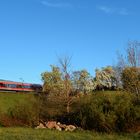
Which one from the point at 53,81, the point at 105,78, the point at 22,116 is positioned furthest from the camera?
the point at 105,78

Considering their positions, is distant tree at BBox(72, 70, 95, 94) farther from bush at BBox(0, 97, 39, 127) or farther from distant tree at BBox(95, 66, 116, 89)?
distant tree at BBox(95, 66, 116, 89)

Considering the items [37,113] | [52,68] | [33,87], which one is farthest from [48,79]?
[37,113]

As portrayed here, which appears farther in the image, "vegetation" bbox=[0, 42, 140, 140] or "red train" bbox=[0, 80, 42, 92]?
"red train" bbox=[0, 80, 42, 92]

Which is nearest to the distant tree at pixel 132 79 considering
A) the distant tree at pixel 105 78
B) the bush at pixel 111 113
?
the bush at pixel 111 113

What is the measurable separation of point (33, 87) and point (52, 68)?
49.7 feet

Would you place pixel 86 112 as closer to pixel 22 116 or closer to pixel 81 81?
pixel 22 116

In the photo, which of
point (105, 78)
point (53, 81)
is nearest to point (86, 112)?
point (53, 81)

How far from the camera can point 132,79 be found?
4172 cm

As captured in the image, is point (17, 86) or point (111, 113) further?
point (17, 86)

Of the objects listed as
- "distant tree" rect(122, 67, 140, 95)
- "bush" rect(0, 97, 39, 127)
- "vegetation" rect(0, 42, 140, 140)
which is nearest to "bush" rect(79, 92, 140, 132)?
"vegetation" rect(0, 42, 140, 140)

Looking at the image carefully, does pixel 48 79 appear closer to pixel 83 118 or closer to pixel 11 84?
pixel 11 84

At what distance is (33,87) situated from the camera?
204 ft

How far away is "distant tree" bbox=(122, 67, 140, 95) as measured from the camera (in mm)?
39406

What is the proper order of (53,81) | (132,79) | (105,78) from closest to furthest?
1. (132,79)
2. (53,81)
3. (105,78)
